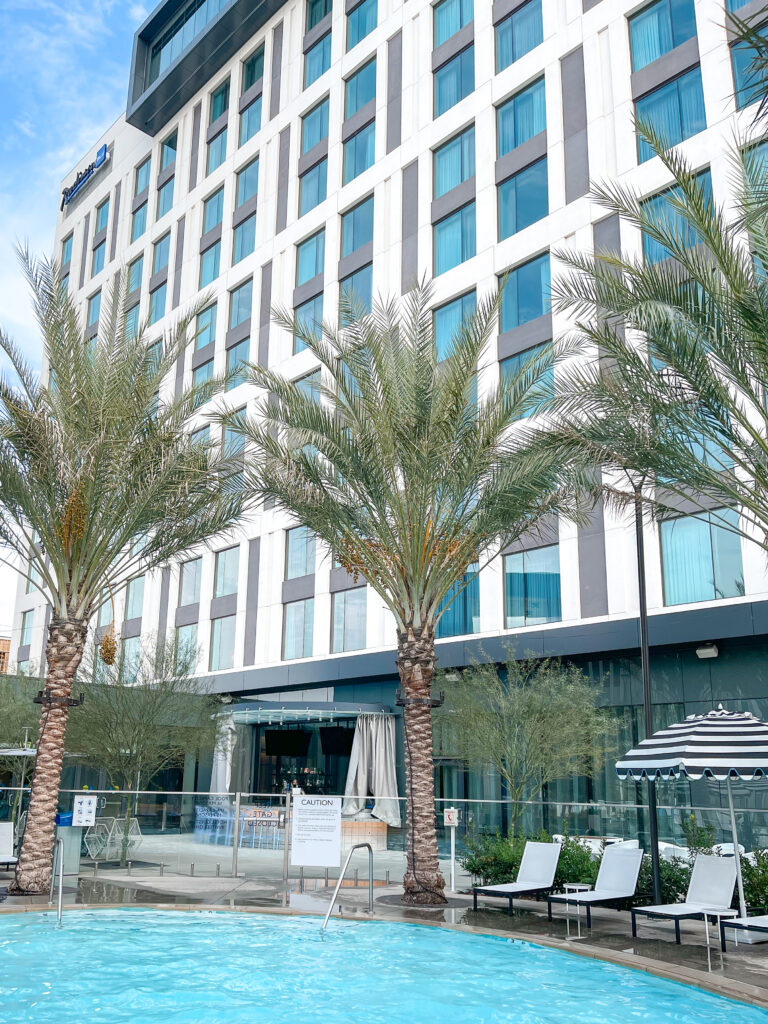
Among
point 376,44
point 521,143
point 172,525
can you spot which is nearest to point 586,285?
point 172,525

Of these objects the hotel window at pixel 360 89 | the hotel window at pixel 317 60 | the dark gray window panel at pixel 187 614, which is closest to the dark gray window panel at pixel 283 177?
the hotel window at pixel 317 60

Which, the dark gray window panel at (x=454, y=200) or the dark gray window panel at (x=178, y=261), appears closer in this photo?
the dark gray window panel at (x=454, y=200)

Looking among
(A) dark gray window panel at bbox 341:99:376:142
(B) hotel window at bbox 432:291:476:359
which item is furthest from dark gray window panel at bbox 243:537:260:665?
(A) dark gray window panel at bbox 341:99:376:142

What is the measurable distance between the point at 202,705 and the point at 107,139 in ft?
137

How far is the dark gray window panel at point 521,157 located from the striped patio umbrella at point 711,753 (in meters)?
21.2

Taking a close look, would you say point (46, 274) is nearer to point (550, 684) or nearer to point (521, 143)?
point (550, 684)

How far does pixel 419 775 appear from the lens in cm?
1592

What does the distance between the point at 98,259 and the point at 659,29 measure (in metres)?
38.5

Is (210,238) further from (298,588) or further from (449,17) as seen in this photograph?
(298,588)

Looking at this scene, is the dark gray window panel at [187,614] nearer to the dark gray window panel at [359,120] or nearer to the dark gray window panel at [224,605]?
the dark gray window panel at [224,605]

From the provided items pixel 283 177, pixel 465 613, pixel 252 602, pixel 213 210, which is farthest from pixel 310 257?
pixel 465 613

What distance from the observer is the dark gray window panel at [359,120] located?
118 ft

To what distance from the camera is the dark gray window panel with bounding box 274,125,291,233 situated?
4044 centimetres

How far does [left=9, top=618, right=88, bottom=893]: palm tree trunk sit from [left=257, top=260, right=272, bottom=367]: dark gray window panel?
24.0m
